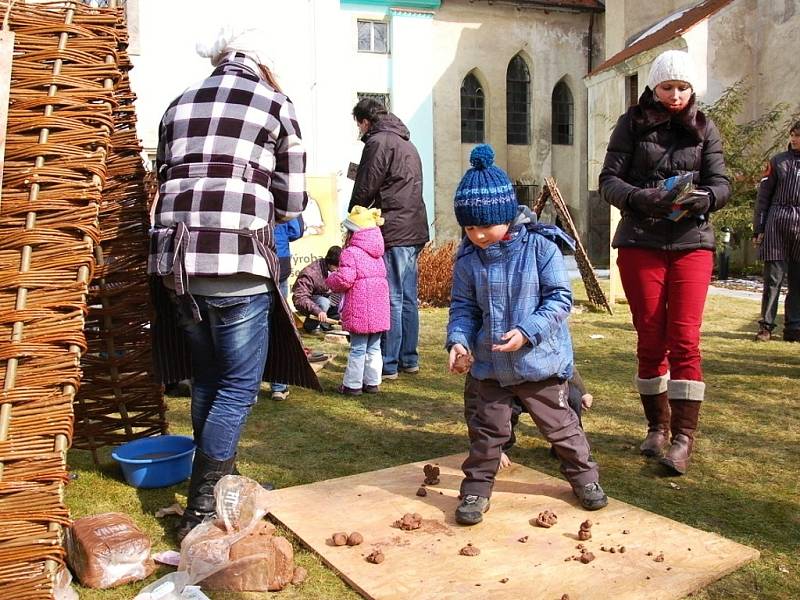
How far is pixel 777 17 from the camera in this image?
723 inches

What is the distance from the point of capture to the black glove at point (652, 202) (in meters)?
3.78

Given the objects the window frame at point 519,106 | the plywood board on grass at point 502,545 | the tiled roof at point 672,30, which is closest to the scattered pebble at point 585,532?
the plywood board on grass at point 502,545

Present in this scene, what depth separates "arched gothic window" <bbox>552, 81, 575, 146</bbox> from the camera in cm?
2525

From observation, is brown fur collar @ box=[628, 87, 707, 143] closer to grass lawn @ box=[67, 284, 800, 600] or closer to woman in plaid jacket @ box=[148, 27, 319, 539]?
grass lawn @ box=[67, 284, 800, 600]

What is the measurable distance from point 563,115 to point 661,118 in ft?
73.4

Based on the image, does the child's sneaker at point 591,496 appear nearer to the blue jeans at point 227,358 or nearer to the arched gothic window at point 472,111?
the blue jeans at point 227,358

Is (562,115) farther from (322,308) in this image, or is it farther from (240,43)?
(240,43)

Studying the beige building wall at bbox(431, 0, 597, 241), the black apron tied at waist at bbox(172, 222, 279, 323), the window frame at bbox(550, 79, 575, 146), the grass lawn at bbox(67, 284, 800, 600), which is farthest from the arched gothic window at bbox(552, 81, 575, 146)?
the black apron tied at waist at bbox(172, 222, 279, 323)

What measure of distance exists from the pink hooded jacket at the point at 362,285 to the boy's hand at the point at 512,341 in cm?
258

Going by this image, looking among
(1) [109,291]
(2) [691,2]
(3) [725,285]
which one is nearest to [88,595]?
(1) [109,291]

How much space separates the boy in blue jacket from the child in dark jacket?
17.9ft

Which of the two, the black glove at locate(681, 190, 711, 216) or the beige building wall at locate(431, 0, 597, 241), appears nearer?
the black glove at locate(681, 190, 711, 216)

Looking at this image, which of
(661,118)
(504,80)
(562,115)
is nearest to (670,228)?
(661,118)

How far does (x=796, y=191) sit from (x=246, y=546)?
6.80m
